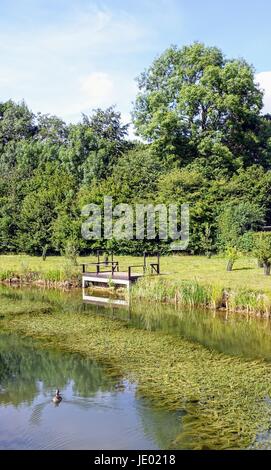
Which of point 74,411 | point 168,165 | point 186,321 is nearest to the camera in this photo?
point 74,411

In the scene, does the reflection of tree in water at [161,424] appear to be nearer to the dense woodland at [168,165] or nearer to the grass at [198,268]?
Answer: the grass at [198,268]

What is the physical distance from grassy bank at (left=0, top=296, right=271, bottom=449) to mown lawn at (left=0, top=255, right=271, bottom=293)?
5.64 metres

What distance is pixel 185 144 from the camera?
45219 mm

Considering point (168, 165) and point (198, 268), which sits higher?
point (168, 165)

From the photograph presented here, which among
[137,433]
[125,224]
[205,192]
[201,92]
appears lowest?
[137,433]

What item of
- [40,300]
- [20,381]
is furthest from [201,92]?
[20,381]

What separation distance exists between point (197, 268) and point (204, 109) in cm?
2063

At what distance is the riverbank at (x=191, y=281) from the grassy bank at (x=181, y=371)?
4.00 m

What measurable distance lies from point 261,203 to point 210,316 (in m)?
21.8

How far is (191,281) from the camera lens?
23078 mm

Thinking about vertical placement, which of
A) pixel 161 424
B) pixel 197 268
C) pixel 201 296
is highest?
pixel 197 268

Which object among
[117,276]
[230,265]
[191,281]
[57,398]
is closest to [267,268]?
[230,265]

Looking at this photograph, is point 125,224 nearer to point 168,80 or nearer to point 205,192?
point 205,192

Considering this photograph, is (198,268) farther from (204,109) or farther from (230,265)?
(204,109)
